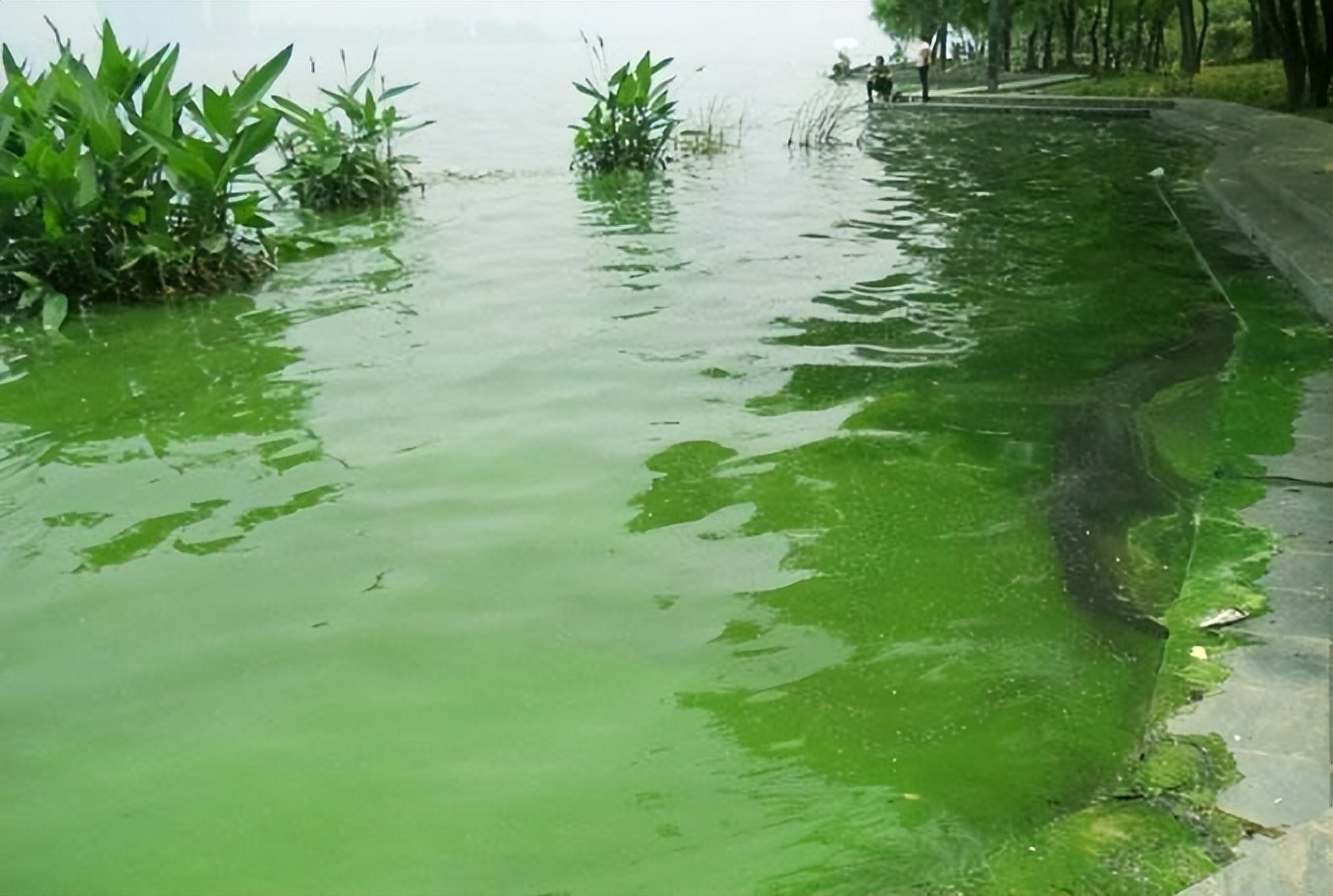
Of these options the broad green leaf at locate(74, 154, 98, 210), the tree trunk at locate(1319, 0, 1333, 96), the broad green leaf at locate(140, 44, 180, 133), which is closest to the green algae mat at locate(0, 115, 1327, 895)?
the broad green leaf at locate(74, 154, 98, 210)

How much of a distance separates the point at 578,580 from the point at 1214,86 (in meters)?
26.1

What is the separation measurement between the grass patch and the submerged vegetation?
49.9 ft

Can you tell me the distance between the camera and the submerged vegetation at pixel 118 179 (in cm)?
803

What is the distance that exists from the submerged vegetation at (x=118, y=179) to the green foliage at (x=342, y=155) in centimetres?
379

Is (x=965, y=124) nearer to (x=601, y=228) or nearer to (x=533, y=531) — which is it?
(x=601, y=228)

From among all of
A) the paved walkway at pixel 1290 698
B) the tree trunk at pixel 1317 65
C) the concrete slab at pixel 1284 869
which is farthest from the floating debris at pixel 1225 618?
the tree trunk at pixel 1317 65

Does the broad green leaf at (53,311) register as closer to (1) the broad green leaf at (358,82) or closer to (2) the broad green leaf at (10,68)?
(2) the broad green leaf at (10,68)

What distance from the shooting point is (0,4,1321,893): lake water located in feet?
9.73

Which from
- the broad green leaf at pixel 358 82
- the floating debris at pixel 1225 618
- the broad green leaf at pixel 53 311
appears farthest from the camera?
the broad green leaf at pixel 358 82

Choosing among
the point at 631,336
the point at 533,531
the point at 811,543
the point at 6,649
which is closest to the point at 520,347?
Answer: the point at 631,336

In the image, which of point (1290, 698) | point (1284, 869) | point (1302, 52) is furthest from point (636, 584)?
point (1302, 52)

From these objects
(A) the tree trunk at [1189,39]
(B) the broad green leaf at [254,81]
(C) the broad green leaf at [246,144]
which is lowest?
(C) the broad green leaf at [246,144]

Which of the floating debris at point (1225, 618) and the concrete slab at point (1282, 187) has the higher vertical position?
the concrete slab at point (1282, 187)

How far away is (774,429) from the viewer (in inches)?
224
